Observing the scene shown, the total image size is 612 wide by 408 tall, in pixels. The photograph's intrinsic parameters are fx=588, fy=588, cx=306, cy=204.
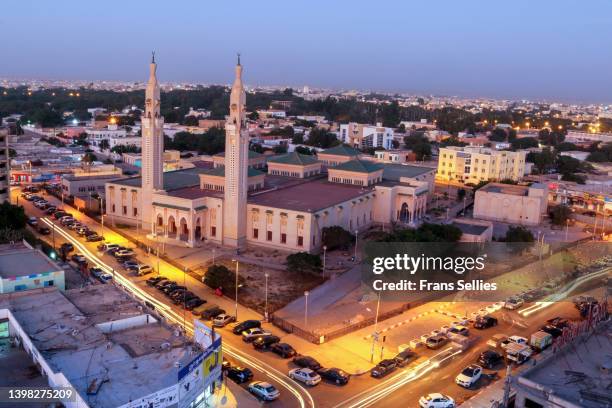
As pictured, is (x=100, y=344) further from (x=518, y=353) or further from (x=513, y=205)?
(x=513, y=205)

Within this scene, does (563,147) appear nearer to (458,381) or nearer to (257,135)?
(257,135)

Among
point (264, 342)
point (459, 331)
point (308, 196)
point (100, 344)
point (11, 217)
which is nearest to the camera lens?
point (100, 344)

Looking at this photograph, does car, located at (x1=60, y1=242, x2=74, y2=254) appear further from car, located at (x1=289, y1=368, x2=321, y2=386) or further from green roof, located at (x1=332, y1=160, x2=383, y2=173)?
green roof, located at (x1=332, y1=160, x2=383, y2=173)

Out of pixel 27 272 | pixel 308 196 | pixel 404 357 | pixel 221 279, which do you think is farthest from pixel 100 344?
pixel 308 196

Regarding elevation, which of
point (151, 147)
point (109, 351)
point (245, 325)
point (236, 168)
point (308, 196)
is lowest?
point (245, 325)

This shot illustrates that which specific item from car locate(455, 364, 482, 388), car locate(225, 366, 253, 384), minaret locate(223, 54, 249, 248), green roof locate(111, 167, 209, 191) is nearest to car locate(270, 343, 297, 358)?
car locate(225, 366, 253, 384)

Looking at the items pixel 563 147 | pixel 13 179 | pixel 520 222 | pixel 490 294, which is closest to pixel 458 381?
pixel 490 294
